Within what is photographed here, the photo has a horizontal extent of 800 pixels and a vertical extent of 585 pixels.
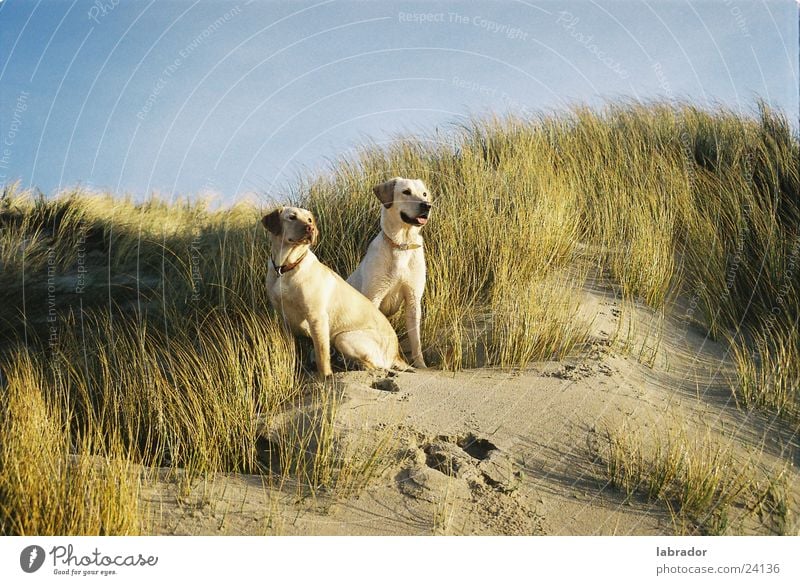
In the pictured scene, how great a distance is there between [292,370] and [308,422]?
24.6 inches

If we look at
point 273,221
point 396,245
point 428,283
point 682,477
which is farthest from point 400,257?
point 682,477

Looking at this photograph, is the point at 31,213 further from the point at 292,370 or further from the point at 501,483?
the point at 501,483

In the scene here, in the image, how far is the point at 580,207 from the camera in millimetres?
8594

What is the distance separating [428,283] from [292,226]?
2052 millimetres

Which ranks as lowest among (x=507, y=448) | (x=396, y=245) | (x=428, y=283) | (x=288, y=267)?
(x=507, y=448)

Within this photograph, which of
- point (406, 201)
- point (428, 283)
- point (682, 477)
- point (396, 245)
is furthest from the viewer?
point (428, 283)

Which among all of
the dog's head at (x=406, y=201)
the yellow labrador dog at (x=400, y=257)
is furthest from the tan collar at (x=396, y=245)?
the dog's head at (x=406, y=201)

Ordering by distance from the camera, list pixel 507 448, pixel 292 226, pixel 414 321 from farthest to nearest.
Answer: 1. pixel 414 321
2. pixel 292 226
3. pixel 507 448

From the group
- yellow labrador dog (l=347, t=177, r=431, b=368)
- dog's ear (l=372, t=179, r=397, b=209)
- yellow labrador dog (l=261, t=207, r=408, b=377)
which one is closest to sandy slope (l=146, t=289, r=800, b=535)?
yellow labrador dog (l=261, t=207, r=408, b=377)

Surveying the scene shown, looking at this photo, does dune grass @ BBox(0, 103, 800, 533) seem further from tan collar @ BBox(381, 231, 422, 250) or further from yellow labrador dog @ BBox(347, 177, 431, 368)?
tan collar @ BBox(381, 231, 422, 250)

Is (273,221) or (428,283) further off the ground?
(273,221)

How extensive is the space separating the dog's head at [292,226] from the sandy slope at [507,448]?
1.09 metres

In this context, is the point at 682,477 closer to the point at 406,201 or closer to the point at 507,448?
the point at 507,448

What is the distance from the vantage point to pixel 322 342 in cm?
540
